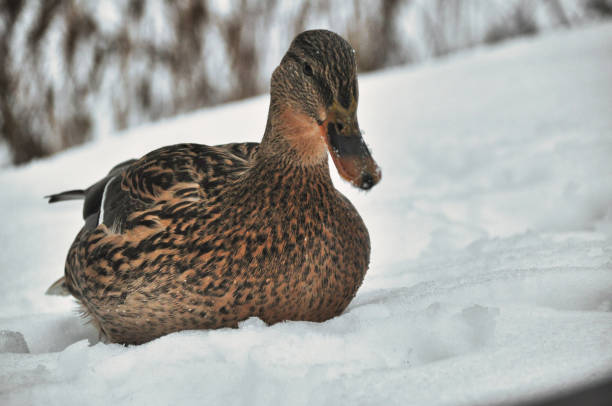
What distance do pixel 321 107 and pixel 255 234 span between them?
44cm

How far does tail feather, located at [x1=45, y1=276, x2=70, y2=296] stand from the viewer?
9.11 ft

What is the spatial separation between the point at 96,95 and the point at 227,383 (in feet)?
19.2

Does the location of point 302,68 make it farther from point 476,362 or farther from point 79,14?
point 79,14

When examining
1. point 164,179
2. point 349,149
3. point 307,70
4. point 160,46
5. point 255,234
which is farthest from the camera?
point 160,46

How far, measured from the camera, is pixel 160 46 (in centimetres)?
683

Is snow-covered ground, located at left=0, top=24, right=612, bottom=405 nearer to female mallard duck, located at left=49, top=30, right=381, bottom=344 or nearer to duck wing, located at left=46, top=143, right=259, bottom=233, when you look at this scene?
female mallard duck, located at left=49, top=30, right=381, bottom=344

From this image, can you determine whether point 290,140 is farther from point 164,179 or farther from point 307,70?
point 164,179

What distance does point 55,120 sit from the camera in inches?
275

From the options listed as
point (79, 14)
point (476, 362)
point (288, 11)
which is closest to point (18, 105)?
point (79, 14)

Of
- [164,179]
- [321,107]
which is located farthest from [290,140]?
[164,179]

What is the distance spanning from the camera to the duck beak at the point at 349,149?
1.78m

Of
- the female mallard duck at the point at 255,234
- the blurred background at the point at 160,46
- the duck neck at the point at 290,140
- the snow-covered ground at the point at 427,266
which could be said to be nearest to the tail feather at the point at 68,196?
the snow-covered ground at the point at 427,266

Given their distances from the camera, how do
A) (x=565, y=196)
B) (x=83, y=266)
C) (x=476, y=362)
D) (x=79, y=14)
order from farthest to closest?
1. (x=79, y=14)
2. (x=565, y=196)
3. (x=83, y=266)
4. (x=476, y=362)

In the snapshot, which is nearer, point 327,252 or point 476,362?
point 476,362
